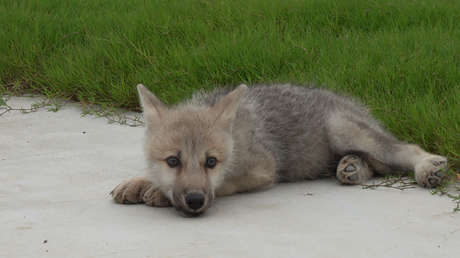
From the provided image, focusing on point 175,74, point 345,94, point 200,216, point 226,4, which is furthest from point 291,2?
point 200,216

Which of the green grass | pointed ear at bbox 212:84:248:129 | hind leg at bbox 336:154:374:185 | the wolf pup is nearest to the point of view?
the wolf pup

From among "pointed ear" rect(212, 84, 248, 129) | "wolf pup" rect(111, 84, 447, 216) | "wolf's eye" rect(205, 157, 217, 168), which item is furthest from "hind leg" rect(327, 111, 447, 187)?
"wolf's eye" rect(205, 157, 217, 168)

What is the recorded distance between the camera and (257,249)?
3.16 m

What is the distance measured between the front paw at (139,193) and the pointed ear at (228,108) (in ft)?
1.93

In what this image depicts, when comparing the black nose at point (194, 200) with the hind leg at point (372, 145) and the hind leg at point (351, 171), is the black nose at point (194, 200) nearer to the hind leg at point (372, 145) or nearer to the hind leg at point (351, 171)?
the hind leg at point (351, 171)

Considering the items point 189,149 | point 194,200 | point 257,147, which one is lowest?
point 194,200

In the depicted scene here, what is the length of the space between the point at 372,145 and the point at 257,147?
2.76 ft

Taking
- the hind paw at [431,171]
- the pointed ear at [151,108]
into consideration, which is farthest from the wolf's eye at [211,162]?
the hind paw at [431,171]

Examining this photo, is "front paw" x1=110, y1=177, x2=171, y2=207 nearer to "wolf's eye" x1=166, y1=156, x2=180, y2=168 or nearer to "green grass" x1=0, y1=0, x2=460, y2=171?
"wolf's eye" x1=166, y1=156, x2=180, y2=168

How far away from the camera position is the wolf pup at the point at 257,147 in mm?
3811

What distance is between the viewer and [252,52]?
21.1 ft

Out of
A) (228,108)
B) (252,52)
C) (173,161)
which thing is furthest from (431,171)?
(252,52)

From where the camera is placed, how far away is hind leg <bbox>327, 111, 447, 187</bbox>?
460cm

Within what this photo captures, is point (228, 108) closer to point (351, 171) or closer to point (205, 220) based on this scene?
point (205, 220)
